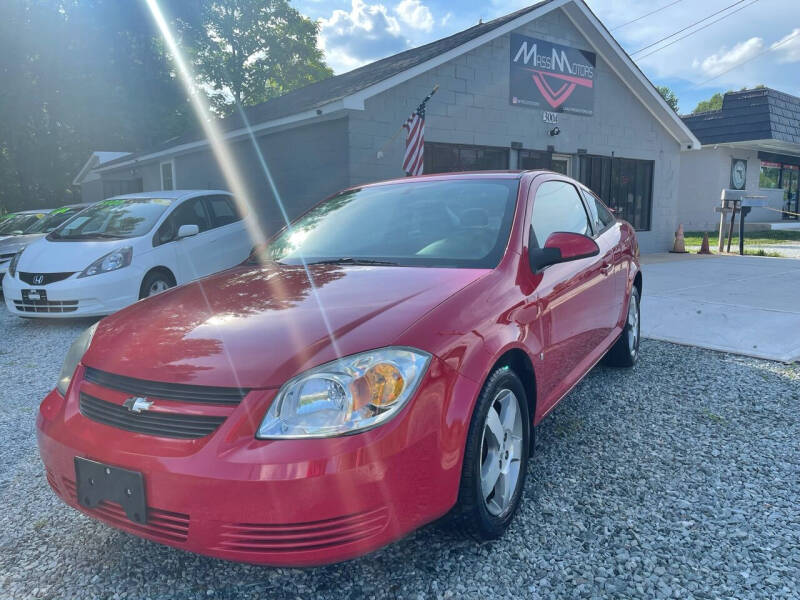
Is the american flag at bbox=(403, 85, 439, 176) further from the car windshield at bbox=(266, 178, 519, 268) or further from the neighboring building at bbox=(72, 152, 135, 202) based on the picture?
the neighboring building at bbox=(72, 152, 135, 202)

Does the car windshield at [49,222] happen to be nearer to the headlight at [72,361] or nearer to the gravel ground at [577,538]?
the gravel ground at [577,538]

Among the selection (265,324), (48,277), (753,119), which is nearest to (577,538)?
(265,324)

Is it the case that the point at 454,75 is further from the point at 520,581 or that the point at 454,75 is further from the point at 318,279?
the point at 520,581

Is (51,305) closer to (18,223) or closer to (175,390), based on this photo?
(175,390)

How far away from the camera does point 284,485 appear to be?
1818 millimetres

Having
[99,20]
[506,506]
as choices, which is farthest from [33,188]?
[506,506]

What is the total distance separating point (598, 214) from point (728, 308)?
3.38 m

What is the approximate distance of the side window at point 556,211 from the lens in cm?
326

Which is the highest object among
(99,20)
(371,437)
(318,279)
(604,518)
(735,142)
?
(99,20)

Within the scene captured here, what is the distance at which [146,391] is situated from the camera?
209cm

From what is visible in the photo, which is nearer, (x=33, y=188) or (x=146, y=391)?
(x=146, y=391)

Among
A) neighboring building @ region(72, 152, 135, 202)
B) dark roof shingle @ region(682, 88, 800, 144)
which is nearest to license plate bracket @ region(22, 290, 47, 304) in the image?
neighboring building @ region(72, 152, 135, 202)

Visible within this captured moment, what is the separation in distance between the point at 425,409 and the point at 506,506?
788mm

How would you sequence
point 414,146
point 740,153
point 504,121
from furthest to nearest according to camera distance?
1. point 740,153
2. point 504,121
3. point 414,146
